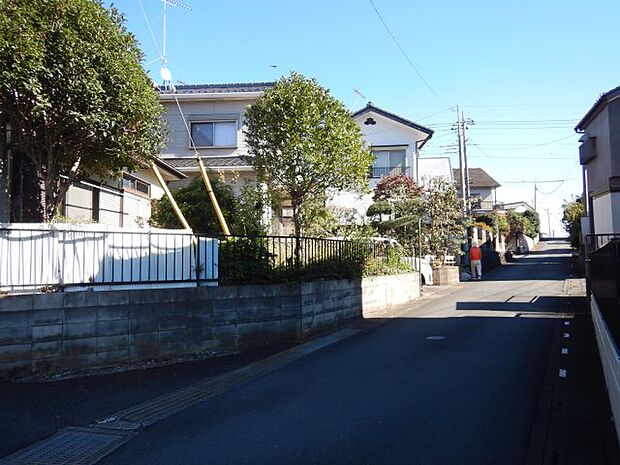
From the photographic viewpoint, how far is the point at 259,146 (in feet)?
37.9

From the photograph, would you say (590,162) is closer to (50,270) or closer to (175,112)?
(175,112)

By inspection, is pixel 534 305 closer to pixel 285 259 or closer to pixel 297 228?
pixel 297 228

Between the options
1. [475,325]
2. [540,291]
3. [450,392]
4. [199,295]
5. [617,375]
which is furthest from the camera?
[540,291]

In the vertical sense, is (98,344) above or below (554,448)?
above

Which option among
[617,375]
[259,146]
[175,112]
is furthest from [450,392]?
[175,112]

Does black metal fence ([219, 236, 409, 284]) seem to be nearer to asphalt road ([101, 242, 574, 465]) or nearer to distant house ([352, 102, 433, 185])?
asphalt road ([101, 242, 574, 465])

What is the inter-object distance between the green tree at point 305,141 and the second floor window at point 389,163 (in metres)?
18.4

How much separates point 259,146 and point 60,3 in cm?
485

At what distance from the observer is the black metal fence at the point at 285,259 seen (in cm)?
909

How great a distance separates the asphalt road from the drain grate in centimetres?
18

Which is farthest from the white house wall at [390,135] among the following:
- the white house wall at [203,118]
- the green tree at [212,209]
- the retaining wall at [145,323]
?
the retaining wall at [145,323]

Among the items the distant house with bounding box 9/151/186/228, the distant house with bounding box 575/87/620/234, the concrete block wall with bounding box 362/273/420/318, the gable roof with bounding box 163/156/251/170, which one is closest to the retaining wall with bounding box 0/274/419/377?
the concrete block wall with bounding box 362/273/420/318

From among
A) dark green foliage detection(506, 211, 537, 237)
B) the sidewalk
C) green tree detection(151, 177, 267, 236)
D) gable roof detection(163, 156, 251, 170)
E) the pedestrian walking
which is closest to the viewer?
the sidewalk

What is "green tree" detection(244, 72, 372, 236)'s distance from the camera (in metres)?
10.8
